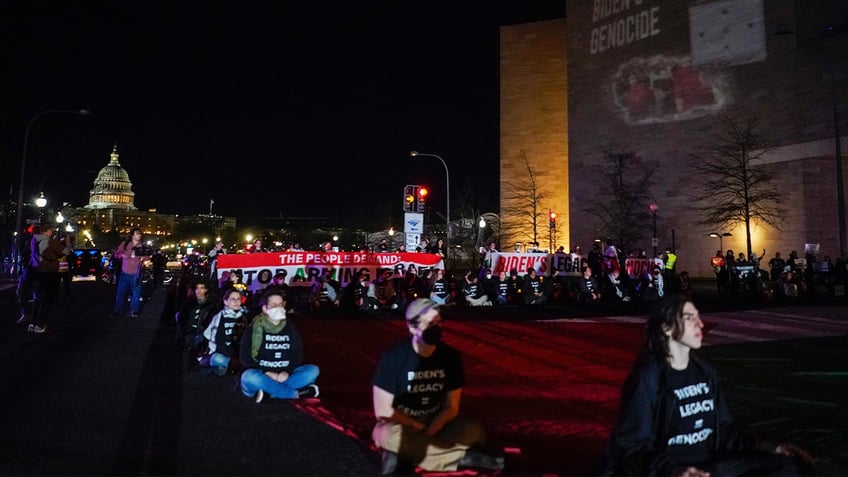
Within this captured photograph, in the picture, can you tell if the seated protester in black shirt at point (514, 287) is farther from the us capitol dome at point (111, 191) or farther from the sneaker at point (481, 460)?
the us capitol dome at point (111, 191)

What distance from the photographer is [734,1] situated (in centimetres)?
3925

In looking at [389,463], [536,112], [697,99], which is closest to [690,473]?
[389,463]

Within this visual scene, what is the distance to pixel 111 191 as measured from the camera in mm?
155750

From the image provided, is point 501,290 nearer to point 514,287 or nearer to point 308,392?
point 514,287

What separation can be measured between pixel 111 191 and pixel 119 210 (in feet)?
25.5

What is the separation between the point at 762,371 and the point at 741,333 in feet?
13.9

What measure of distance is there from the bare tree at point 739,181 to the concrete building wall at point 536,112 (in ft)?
53.3

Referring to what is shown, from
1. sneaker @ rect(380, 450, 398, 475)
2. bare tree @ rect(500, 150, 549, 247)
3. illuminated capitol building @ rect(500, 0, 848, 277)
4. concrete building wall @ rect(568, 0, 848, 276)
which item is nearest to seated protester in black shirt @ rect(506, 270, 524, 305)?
illuminated capitol building @ rect(500, 0, 848, 277)

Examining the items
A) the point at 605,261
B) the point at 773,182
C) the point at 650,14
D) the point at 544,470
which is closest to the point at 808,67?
the point at 773,182

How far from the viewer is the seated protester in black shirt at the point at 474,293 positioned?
18.1 meters

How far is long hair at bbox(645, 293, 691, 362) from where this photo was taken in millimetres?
3318

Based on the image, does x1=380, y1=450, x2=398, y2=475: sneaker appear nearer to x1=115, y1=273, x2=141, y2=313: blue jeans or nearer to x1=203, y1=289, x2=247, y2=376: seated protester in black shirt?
x1=203, y1=289, x2=247, y2=376: seated protester in black shirt

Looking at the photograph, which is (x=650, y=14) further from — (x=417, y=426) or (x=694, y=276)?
(x=417, y=426)

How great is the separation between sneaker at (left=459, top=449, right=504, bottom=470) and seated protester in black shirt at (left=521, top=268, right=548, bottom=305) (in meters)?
14.8
